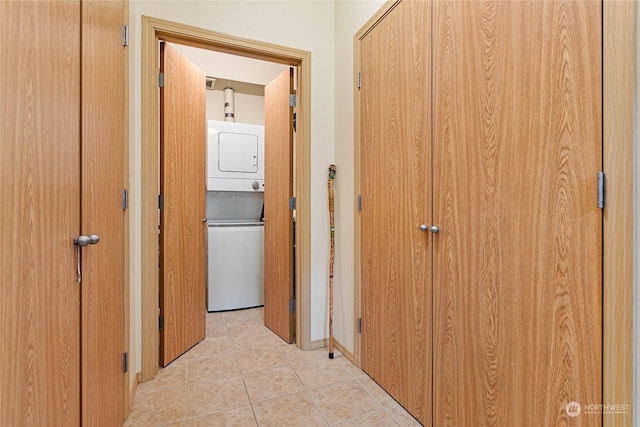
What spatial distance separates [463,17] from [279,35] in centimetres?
138

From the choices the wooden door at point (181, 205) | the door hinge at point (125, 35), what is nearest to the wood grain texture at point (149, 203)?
the wooden door at point (181, 205)

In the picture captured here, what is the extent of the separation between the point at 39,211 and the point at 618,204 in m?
1.44

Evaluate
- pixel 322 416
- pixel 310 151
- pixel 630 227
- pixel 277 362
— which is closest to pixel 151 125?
pixel 310 151

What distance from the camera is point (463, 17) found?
1.24 meters

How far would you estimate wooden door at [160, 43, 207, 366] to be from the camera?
2064 millimetres

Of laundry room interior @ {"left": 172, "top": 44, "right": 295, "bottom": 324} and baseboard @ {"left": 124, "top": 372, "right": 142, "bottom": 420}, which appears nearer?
baseboard @ {"left": 124, "top": 372, "right": 142, "bottom": 420}

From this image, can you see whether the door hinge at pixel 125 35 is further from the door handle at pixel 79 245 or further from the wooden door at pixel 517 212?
the wooden door at pixel 517 212

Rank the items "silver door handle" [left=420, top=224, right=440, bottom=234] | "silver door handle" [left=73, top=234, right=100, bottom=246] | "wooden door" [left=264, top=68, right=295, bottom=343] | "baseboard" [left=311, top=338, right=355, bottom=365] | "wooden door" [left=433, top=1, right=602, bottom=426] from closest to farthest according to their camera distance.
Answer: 1. "wooden door" [left=433, top=1, right=602, bottom=426]
2. "silver door handle" [left=73, top=234, right=100, bottom=246]
3. "silver door handle" [left=420, top=224, right=440, bottom=234]
4. "baseboard" [left=311, top=338, right=355, bottom=365]
5. "wooden door" [left=264, top=68, right=295, bottom=343]

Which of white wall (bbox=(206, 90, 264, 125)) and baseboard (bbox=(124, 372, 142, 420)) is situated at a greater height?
white wall (bbox=(206, 90, 264, 125))

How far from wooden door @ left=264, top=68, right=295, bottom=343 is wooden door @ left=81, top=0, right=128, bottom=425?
1189mm

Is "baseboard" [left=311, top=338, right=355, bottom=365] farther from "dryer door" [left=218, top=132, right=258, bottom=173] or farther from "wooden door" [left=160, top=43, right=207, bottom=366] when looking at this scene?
"dryer door" [left=218, top=132, right=258, bottom=173]

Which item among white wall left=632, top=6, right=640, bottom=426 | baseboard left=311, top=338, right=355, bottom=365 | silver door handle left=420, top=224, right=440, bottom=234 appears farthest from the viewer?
baseboard left=311, top=338, right=355, bottom=365

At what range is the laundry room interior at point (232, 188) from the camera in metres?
3.15

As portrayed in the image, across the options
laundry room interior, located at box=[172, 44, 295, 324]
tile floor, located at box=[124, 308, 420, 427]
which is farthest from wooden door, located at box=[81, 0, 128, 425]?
laundry room interior, located at box=[172, 44, 295, 324]
